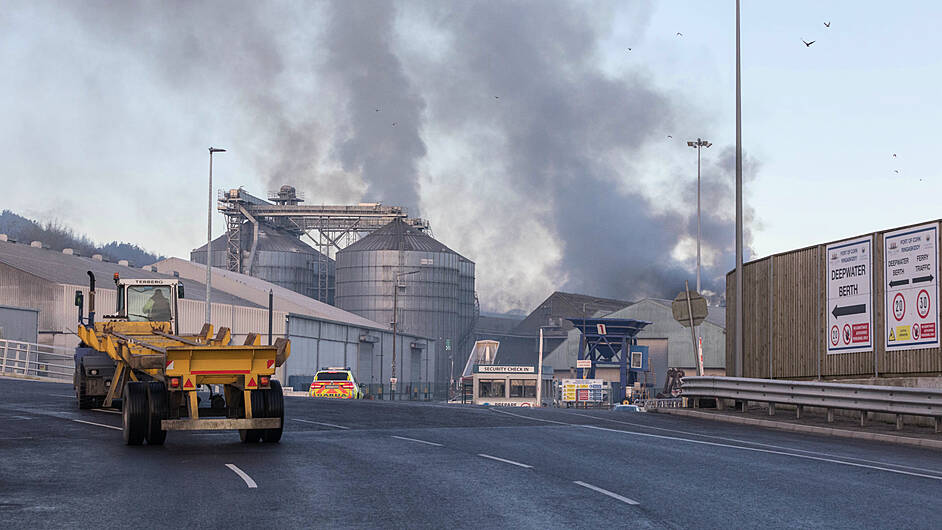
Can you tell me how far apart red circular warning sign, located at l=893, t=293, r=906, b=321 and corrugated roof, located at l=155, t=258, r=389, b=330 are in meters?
61.0

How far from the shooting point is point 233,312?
7706 cm

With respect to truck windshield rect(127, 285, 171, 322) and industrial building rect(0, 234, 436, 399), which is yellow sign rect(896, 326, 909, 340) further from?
industrial building rect(0, 234, 436, 399)

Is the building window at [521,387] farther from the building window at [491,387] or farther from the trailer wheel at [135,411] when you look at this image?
the trailer wheel at [135,411]

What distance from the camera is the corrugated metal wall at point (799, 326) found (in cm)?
2438

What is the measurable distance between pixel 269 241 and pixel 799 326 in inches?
3773

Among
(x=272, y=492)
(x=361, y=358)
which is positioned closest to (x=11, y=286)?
(x=361, y=358)

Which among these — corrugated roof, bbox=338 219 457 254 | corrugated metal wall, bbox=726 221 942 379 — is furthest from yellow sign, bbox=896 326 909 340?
corrugated roof, bbox=338 219 457 254

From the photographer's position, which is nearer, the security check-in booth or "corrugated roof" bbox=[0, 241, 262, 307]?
"corrugated roof" bbox=[0, 241, 262, 307]

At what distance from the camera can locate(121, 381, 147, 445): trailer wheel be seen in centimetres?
1662

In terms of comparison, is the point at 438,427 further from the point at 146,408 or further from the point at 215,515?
the point at 215,515

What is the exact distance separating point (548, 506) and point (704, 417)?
1753 centimetres

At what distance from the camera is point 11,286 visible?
67.3m

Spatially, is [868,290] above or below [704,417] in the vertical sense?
above

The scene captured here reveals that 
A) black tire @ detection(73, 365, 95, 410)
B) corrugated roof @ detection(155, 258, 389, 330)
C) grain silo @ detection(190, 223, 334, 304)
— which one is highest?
grain silo @ detection(190, 223, 334, 304)
